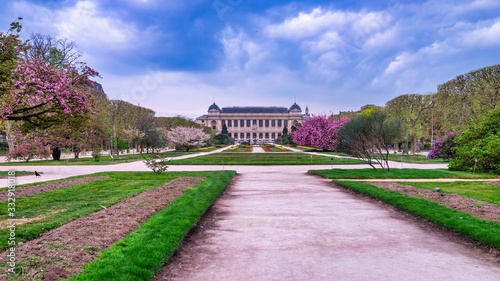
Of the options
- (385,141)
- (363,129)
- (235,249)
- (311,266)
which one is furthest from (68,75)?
(385,141)

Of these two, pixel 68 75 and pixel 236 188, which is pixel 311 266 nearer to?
pixel 236 188

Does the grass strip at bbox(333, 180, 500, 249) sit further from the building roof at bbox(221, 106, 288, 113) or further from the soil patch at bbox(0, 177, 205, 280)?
the building roof at bbox(221, 106, 288, 113)

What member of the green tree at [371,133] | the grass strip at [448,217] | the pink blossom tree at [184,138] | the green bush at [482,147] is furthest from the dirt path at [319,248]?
the pink blossom tree at [184,138]

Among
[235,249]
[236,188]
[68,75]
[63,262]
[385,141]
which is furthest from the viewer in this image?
[385,141]

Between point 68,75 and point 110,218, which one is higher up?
point 68,75

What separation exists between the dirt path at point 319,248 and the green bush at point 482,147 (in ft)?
44.0

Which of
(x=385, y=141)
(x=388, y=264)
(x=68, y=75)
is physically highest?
(x=68, y=75)

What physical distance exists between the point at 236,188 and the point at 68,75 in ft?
34.1

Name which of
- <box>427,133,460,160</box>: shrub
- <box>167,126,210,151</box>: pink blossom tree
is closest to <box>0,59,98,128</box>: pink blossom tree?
<box>427,133,460,160</box>: shrub

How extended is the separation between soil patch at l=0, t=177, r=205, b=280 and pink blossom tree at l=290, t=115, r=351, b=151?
4179 cm

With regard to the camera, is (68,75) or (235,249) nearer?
(235,249)

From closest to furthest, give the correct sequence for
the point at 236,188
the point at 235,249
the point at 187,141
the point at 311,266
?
the point at 311,266, the point at 235,249, the point at 236,188, the point at 187,141

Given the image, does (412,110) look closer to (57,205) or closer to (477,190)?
(477,190)

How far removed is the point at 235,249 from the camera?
5.77 meters
